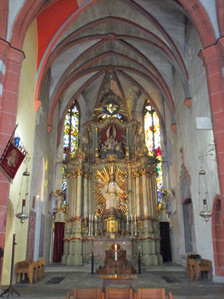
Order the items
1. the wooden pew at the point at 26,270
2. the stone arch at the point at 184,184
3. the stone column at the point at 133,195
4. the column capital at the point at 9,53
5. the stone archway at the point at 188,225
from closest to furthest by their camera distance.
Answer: the column capital at the point at 9,53 < the wooden pew at the point at 26,270 < the stone arch at the point at 184,184 < the stone archway at the point at 188,225 < the stone column at the point at 133,195

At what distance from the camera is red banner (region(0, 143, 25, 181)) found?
26.3 feet

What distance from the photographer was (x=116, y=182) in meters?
19.9

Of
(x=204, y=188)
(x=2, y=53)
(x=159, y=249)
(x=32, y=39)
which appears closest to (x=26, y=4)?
(x=2, y=53)

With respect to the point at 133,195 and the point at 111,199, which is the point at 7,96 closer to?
the point at 111,199

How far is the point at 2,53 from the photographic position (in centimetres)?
896

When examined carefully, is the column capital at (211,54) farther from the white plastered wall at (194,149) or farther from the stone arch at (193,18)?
the white plastered wall at (194,149)

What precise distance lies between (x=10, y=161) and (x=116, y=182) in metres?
12.2

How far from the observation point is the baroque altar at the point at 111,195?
17984 mm

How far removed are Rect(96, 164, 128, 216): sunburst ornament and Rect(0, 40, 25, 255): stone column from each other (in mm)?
11528

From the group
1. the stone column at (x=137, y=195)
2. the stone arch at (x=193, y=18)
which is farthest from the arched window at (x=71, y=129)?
the stone arch at (x=193, y=18)

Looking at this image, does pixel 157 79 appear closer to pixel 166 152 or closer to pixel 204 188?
pixel 166 152

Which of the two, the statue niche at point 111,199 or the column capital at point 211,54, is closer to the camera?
the column capital at point 211,54

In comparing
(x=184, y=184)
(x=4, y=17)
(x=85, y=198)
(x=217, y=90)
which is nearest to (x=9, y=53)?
(x=4, y=17)

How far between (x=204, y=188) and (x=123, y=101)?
12.4 m
